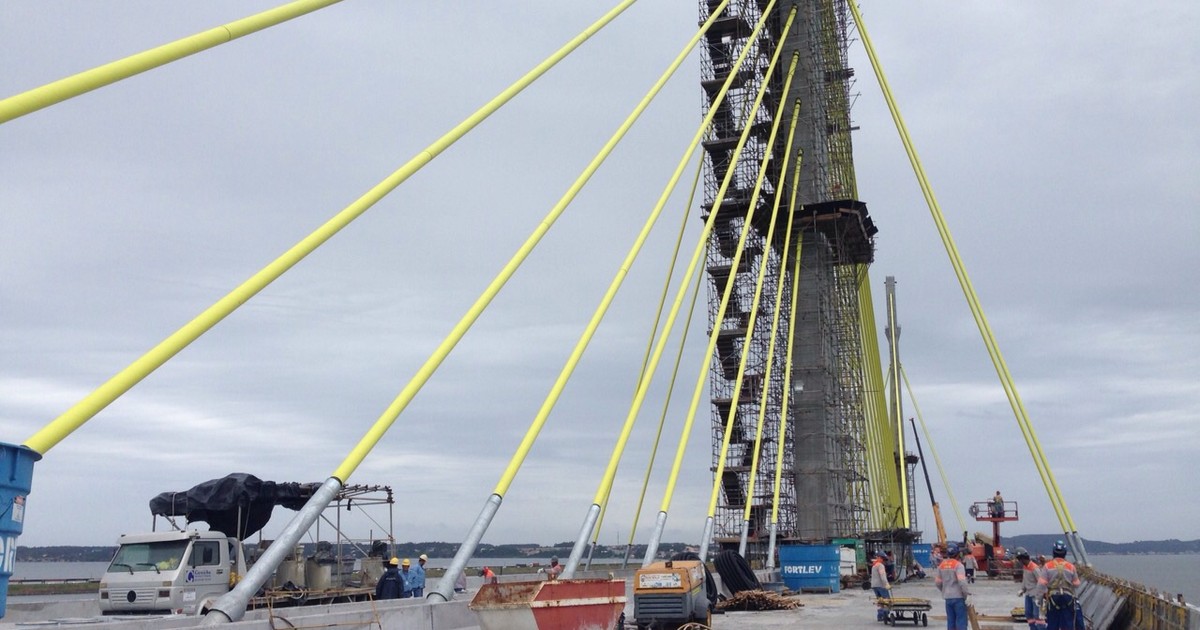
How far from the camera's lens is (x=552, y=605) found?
48.0 ft

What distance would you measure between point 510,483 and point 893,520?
41161mm

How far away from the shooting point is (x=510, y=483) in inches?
602

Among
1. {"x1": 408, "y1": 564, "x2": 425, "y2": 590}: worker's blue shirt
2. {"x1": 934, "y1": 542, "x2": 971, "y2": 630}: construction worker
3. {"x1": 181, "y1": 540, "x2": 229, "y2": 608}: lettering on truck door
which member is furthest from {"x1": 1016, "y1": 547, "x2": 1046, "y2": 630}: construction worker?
{"x1": 181, "y1": 540, "x2": 229, "y2": 608}: lettering on truck door

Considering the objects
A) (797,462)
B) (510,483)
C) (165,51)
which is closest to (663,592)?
(510,483)

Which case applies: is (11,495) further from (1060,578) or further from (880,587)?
(880,587)

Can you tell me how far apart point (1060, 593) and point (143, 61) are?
13479 mm

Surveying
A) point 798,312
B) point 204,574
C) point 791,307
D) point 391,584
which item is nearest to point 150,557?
point 204,574

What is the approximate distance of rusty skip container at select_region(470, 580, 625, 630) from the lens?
47.2ft

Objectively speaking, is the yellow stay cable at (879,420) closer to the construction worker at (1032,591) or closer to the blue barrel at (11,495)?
the construction worker at (1032,591)

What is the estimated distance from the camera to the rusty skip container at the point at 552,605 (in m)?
14.4

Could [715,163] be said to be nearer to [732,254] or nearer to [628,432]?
[732,254]

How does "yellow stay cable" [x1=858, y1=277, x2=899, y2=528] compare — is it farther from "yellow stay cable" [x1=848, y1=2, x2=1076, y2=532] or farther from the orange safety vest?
the orange safety vest

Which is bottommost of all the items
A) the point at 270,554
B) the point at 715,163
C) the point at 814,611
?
the point at 814,611

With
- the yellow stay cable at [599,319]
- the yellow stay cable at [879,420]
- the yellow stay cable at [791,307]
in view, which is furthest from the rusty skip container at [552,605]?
the yellow stay cable at [879,420]
